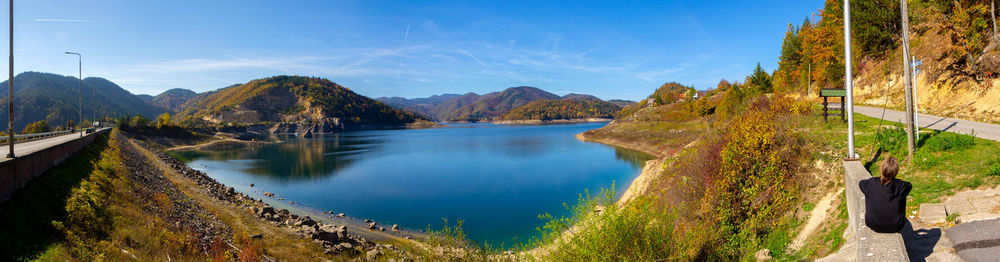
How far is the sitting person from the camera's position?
5680 mm

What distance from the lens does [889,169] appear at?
5703 millimetres

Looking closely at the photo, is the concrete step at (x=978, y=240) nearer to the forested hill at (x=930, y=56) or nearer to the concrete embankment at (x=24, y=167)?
the forested hill at (x=930, y=56)

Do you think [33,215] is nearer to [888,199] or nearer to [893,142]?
[888,199]

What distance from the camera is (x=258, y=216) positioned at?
71.7 ft

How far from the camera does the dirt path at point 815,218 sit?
960 centimetres

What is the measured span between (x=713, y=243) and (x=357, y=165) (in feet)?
169

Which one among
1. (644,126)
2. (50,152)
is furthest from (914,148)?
(644,126)

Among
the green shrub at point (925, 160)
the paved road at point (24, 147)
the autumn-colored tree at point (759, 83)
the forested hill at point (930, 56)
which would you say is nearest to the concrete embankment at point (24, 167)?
the paved road at point (24, 147)

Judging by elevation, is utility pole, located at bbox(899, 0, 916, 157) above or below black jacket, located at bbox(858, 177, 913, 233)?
above

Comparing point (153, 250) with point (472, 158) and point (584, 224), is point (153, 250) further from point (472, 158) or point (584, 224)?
point (472, 158)

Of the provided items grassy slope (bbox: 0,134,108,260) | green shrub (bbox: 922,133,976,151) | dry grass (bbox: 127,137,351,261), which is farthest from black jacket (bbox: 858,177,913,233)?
dry grass (bbox: 127,137,351,261)

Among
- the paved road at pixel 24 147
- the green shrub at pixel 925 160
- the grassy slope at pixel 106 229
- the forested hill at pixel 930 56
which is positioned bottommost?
the grassy slope at pixel 106 229

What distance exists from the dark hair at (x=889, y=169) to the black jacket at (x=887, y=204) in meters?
0.06

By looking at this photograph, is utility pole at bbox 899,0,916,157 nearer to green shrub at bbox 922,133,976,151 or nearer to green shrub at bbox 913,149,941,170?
green shrub at bbox 913,149,941,170
